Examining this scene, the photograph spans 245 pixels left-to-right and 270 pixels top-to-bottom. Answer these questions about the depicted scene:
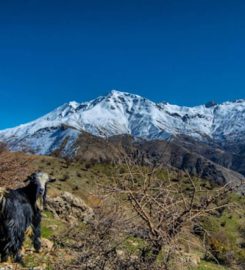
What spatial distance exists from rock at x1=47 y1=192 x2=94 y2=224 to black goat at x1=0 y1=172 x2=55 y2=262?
9.81m

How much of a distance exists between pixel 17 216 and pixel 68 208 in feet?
39.8

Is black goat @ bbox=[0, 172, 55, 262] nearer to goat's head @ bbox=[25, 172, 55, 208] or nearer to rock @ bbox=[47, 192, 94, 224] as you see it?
goat's head @ bbox=[25, 172, 55, 208]

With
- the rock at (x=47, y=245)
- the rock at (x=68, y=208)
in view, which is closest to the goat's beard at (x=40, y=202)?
the rock at (x=47, y=245)

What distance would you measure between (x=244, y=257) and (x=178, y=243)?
21377 millimetres

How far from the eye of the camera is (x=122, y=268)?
306 inches

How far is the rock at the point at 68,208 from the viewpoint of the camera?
21.5 meters

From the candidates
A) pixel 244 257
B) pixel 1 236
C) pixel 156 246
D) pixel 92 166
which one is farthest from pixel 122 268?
pixel 92 166

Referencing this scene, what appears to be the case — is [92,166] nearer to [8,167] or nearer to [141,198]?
[8,167]

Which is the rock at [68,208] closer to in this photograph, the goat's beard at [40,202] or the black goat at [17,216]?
the goat's beard at [40,202]

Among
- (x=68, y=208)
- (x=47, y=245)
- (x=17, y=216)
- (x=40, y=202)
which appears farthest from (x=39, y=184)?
(x=68, y=208)

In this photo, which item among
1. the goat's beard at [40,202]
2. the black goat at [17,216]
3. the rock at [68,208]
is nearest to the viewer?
the black goat at [17,216]

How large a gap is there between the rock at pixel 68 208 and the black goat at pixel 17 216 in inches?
386

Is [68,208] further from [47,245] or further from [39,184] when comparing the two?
[39,184]

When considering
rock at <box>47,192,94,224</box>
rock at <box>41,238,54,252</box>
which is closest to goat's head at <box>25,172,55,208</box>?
rock at <box>41,238,54,252</box>
